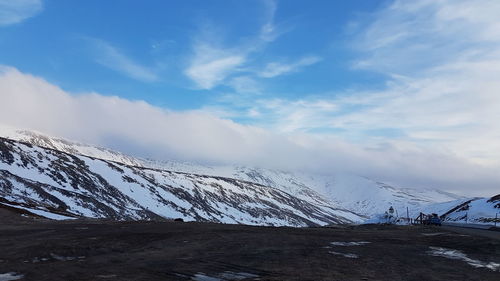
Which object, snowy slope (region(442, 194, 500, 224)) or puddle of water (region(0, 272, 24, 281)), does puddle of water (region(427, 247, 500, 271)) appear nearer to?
puddle of water (region(0, 272, 24, 281))

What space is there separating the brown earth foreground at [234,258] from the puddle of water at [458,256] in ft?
0.70

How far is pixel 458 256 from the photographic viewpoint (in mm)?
21156

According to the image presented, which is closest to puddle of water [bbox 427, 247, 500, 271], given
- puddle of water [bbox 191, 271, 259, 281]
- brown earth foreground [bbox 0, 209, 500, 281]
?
brown earth foreground [bbox 0, 209, 500, 281]

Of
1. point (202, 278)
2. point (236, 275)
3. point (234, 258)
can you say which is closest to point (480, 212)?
point (234, 258)

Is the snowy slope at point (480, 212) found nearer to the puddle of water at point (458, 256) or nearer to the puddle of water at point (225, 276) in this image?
the puddle of water at point (458, 256)

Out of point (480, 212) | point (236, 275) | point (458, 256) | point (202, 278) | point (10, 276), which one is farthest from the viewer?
point (480, 212)

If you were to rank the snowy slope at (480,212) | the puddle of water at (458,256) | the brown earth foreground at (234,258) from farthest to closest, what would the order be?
the snowy slope at (480,212) < the puddle of water at (458,256) < the brown earth foreground at (234,258)

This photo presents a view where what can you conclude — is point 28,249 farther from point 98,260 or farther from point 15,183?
point 15,183

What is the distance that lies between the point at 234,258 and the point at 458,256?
11.0 meters

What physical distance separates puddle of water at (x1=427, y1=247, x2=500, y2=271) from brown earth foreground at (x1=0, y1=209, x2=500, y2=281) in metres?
0.21

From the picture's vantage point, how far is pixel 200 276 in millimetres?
15391

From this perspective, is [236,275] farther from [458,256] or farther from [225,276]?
[458,256]

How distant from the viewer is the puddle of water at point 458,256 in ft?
61.1

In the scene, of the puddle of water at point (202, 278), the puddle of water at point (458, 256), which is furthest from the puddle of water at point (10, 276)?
the puddle of water at point (458, 256)
